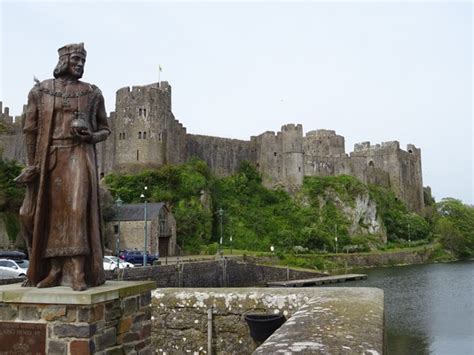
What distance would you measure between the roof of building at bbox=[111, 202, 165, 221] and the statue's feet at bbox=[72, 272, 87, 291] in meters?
33.8

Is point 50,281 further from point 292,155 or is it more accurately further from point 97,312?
point 292,155

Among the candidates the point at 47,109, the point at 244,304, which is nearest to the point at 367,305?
the point at 244,304

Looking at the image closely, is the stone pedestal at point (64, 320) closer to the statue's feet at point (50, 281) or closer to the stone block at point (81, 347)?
the stone block at point (81, 347)

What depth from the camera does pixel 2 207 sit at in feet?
110

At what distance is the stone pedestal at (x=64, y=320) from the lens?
184 inches

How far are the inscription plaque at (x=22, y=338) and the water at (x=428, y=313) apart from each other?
1497 centimetres

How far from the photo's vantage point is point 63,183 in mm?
5270

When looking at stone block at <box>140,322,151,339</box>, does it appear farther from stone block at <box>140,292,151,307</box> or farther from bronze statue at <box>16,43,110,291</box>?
bronze statue at <box>16,43,110,291</box>

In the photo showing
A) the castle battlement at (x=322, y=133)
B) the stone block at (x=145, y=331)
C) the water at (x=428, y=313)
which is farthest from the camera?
the castle battlement at (x=322, y=133)

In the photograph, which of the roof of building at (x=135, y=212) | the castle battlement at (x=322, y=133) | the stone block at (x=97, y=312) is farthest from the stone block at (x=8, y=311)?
the castle battlement at (x=322, y=133)

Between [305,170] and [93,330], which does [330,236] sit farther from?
[93,330]

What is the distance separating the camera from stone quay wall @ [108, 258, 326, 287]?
26.0 m

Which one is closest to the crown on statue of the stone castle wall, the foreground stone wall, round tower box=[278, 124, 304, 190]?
the foreground stone wall

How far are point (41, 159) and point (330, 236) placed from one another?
5310 cm
